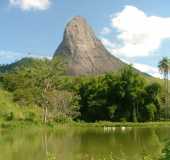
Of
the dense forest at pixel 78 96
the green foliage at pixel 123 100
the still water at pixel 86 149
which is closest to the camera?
the still water at pixel 86 149

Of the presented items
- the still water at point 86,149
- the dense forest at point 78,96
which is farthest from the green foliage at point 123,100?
the still water at point 86,149

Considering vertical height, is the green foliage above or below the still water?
above

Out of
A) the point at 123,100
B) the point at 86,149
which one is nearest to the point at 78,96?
the point at 123,100

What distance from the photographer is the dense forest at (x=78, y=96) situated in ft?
201

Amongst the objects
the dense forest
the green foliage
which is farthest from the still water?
the green foliage

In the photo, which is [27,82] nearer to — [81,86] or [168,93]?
[81,86]

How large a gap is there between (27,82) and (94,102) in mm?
10272

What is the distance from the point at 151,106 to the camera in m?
68.1

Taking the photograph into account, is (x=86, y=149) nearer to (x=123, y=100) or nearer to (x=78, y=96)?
(x=78, y=96)

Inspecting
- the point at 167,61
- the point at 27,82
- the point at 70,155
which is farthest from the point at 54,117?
the point at 70,155

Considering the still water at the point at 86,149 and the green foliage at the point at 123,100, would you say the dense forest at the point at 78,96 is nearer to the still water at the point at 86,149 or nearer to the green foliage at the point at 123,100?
the green foliage at the point at 123,100

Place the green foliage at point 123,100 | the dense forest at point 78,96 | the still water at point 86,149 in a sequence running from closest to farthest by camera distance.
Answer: the still water at point 86,149 < the dense forest at point 78,96 < the green foliage at point 123,100

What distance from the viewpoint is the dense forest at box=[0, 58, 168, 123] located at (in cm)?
6134

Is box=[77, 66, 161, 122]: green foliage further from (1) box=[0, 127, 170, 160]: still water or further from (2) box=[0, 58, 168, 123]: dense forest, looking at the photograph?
(1) box=[0, 127, 170, 160]: still water
